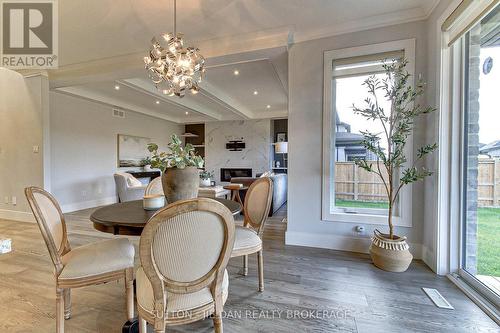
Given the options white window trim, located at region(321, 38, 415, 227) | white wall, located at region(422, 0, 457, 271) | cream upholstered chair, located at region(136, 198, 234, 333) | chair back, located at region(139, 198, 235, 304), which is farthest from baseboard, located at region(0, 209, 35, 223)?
white wall, located at region(422, 0, 457, 271)

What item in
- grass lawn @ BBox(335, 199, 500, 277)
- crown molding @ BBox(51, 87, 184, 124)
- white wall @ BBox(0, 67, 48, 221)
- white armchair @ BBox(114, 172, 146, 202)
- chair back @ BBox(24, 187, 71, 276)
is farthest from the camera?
white armchair @ BBox(114, 172, 146, 202)

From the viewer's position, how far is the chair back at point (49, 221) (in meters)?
1.31

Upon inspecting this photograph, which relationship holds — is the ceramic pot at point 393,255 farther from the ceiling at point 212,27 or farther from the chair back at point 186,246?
the ceiling at point 212,27

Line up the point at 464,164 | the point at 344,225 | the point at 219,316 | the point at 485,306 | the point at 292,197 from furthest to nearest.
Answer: the point at 292,197
the point at 344,225
the point at 464,164
the point at 485,306
the point at 219,316

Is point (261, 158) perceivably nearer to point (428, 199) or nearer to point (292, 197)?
point (292, 197)

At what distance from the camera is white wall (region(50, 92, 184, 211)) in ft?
16.5

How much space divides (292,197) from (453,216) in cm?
165

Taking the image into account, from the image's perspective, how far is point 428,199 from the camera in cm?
248

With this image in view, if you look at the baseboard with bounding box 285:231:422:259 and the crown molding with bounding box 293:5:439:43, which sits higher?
the crown molding with bounding box 293:5:439:43

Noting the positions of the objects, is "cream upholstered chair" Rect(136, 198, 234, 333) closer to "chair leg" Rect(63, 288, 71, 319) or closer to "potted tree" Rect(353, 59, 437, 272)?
"chair leg" Rect(63, 288, 71, 319)

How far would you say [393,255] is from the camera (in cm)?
227

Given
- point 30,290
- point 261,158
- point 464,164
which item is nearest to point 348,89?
point 464,164

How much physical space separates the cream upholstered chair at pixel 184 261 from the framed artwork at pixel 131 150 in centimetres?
625

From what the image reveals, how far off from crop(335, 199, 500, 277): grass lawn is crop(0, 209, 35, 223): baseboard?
6.44m
